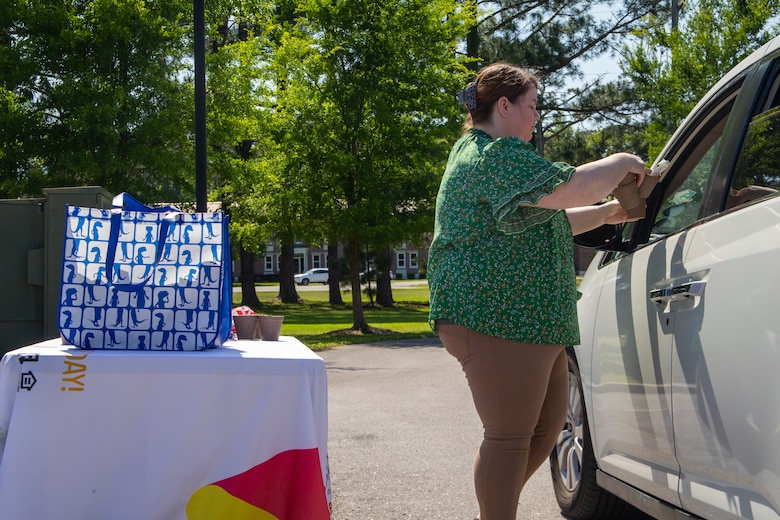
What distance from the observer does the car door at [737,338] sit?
2271 mm

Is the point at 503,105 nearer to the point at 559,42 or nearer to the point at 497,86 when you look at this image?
the point at 497,86

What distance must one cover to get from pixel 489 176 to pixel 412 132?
1710 cm

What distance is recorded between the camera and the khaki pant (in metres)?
3.04

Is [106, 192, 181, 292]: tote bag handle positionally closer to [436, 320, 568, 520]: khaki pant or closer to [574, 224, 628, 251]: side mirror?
[436, 320, 568, 520]: khaki pant

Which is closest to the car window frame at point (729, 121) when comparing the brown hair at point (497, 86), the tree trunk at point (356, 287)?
the brown hair at point (497, 86)

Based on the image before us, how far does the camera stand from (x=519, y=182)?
293 centimetres

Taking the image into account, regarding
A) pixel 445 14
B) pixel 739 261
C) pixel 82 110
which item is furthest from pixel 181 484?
pixel 445 14

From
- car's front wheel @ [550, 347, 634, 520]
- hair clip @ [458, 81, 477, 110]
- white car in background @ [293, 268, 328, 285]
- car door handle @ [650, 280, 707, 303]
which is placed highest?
hair clip @ [458, 81, 477, 110]

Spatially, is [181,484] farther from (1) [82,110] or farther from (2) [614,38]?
(2) [614,38]

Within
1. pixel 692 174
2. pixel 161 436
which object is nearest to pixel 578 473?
pixel 692 174

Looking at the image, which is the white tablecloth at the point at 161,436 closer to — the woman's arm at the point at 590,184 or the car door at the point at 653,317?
the woman's arm at the point at 590,184

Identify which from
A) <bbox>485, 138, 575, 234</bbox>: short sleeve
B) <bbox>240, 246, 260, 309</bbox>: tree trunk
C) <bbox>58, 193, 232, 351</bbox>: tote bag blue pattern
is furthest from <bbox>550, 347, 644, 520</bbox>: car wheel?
<bbox>240, 246, 260, 309</bbox>: tree trunk

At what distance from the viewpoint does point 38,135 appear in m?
15.0

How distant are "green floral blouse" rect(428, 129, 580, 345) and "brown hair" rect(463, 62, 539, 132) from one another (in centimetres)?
15
